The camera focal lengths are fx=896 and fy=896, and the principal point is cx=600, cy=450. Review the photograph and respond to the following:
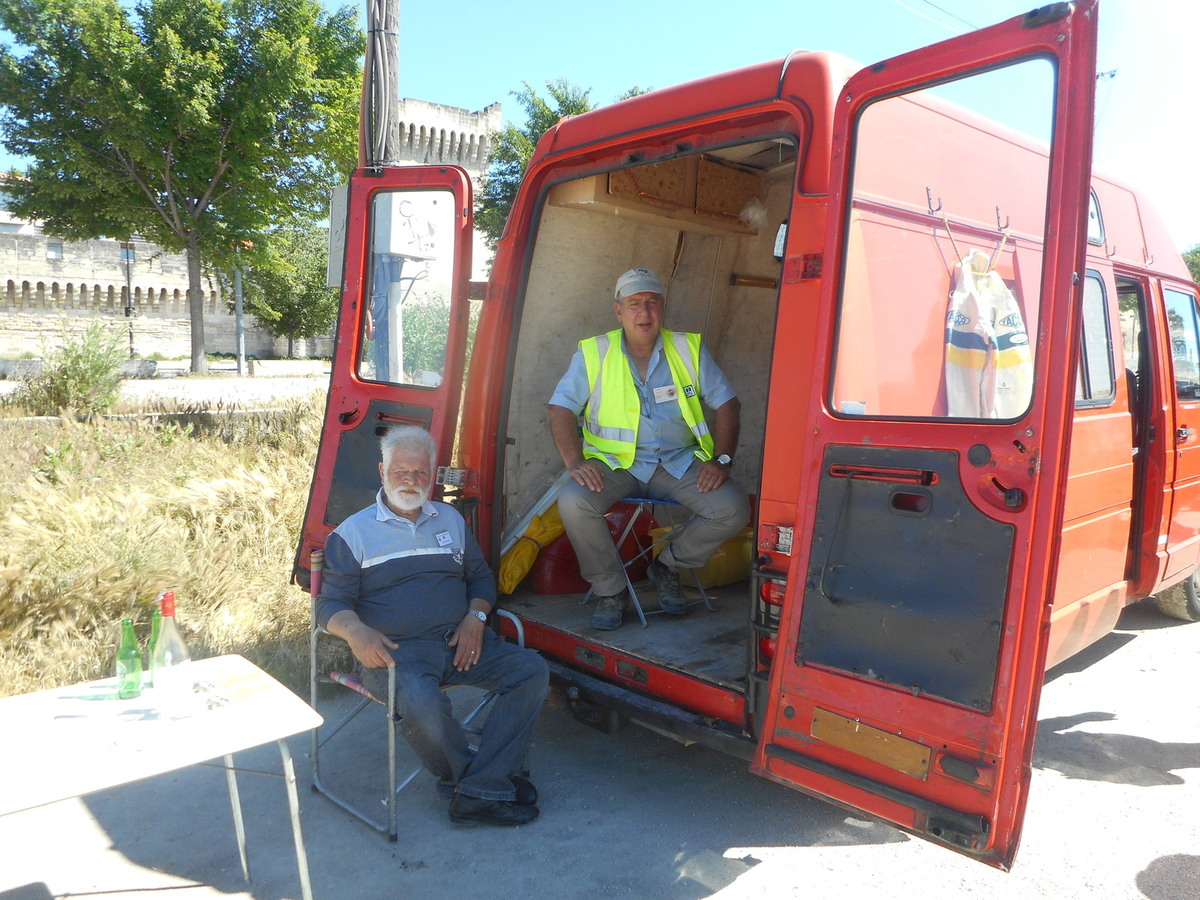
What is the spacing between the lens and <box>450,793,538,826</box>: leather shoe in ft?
9.92

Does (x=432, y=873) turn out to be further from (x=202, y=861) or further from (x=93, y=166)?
(x=93, y=166)

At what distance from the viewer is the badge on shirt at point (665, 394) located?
13.4 feet

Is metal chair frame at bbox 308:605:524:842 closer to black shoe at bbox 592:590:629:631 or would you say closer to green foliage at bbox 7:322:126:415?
black shoe at bbox 592:590:629:631

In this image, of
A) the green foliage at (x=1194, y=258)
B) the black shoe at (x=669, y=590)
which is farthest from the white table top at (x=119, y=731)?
the green foliage at (x=1194, y=258)

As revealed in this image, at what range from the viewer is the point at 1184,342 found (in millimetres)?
4508

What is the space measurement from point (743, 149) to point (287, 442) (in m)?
4.70

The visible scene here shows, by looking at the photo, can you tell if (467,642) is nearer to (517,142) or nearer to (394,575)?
(394,575)

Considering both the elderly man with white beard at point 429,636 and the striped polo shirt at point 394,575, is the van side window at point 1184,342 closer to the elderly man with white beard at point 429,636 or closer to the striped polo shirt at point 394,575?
the elderly man with white beard at point 429,636

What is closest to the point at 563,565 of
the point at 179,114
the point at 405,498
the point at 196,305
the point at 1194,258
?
the point at 405,498

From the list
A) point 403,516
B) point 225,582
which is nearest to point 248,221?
point 225,582

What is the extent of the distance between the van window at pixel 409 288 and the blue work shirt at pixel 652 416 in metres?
0.63

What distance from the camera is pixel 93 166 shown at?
683 inches

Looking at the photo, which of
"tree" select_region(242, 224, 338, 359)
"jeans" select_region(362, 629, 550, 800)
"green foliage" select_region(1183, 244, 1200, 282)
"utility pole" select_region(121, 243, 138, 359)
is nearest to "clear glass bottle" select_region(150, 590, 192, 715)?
"jeans" select_region(362, 629, 550, 800)

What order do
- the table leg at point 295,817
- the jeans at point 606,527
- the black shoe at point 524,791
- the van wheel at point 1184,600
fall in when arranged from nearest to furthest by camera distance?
the table leg at point 295,817, the black shoe at point 524,791, the jeans at point 606,527, the van wheel at point 1184,600
